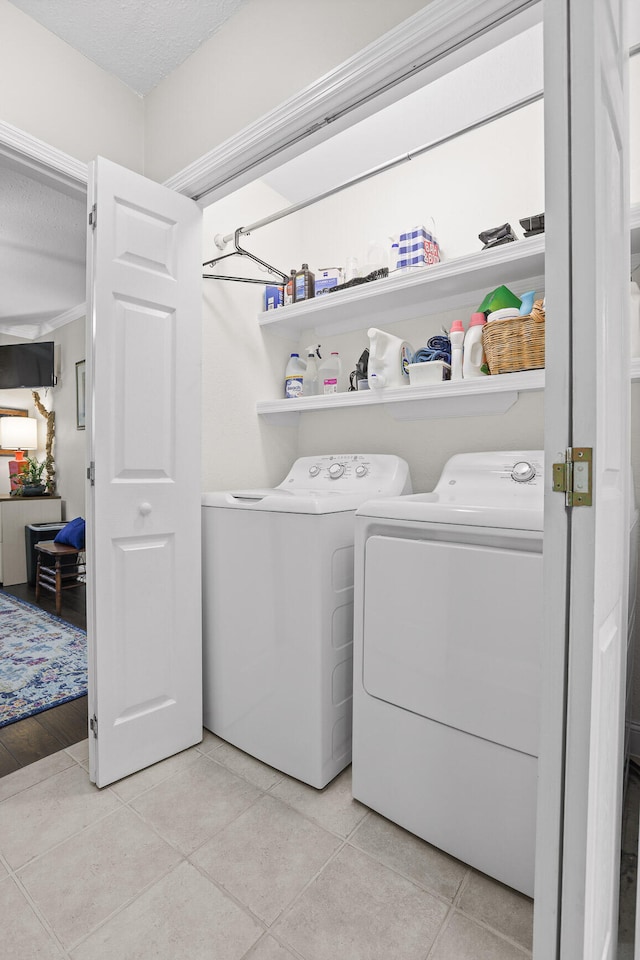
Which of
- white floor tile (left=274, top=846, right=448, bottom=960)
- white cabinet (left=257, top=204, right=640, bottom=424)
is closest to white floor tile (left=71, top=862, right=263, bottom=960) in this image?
white floor tile (left=274, top=846, right=448, bottom=960)

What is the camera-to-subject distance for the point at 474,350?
178cm

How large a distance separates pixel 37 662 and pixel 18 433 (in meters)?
3.47

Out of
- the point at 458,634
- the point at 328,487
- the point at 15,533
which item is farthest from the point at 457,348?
the point at 15,533

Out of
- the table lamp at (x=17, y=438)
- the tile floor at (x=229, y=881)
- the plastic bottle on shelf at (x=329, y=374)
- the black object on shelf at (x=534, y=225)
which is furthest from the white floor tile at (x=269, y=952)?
the table lamp at (x=17, y=438)

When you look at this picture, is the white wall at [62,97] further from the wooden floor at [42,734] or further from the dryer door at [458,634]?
the wooden floor at [42,734]

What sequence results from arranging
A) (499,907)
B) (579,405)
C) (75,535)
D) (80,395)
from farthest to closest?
1. (80,395)
2. (75,535)
3. (499,907)
4. (579,405)

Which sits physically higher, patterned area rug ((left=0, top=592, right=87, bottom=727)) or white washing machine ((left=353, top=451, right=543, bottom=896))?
white washing machine ((left=353, top=451, right=543, bottom=896))

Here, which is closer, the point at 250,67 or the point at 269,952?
the point at 269,952

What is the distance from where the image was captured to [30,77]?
1.61m

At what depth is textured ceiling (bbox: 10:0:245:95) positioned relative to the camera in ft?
5.27

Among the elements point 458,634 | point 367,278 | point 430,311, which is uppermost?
point 367,278

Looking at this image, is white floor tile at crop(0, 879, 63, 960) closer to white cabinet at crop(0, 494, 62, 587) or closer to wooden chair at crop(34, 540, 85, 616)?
wooden chair at crop(34, 540, 85, 616)

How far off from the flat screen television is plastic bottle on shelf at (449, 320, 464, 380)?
183 inches

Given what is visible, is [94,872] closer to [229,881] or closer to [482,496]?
[229,881]
